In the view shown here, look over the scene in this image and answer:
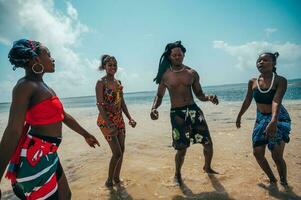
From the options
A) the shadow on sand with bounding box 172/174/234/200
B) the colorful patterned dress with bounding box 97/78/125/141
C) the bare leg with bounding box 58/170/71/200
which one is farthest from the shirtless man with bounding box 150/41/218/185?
the bare leg with bounding box 58/170/71/200

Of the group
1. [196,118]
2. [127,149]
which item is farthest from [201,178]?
[127,149]

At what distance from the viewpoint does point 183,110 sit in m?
5.34

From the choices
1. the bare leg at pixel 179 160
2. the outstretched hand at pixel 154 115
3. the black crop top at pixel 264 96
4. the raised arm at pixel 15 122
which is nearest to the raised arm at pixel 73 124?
the raised arm at pixel 15 122

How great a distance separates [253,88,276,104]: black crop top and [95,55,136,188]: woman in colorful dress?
2.45 meters

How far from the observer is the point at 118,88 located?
5.49 meters

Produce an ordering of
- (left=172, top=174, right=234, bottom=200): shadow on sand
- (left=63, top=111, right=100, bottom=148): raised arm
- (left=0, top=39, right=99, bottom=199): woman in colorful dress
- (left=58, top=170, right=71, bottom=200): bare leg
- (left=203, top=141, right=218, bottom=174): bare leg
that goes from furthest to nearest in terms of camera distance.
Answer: (left=203, top=141, right=218, bottom=174): bare leg < (left=172, top=174, right=234, bottom=200): shadow on sand < (left=63, top=111, right=100, bottom=148): raised arm < (left=58, top=170, right=71, bottom=200): bare leg < (left=0, top=39, right=99, bottom=199): woman in colorful dress

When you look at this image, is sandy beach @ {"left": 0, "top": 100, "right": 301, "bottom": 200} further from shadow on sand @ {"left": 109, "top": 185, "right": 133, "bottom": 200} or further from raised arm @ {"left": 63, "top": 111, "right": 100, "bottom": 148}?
raised arm @ {"left": 63, "top": 111, "right": 100, "bottom": 148}

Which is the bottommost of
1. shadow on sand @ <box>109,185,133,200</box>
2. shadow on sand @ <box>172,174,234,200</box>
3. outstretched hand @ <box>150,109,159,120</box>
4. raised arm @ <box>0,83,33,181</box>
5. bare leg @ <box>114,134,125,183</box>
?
shadow on sand @ <box>109,185,133,200</box>

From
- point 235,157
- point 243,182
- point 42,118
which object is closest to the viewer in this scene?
point 42,118

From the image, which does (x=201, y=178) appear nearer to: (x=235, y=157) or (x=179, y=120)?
(x=179, y=120)

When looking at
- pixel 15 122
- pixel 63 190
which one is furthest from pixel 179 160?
pixel 15 122

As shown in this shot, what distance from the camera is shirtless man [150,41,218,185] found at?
5281mm

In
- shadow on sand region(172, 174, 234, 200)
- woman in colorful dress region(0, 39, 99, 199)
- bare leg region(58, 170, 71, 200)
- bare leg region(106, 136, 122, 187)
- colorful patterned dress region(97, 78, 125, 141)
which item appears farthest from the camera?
colorful patterned dress region(97, 78, 125, 141)

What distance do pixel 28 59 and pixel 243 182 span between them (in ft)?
13.9
